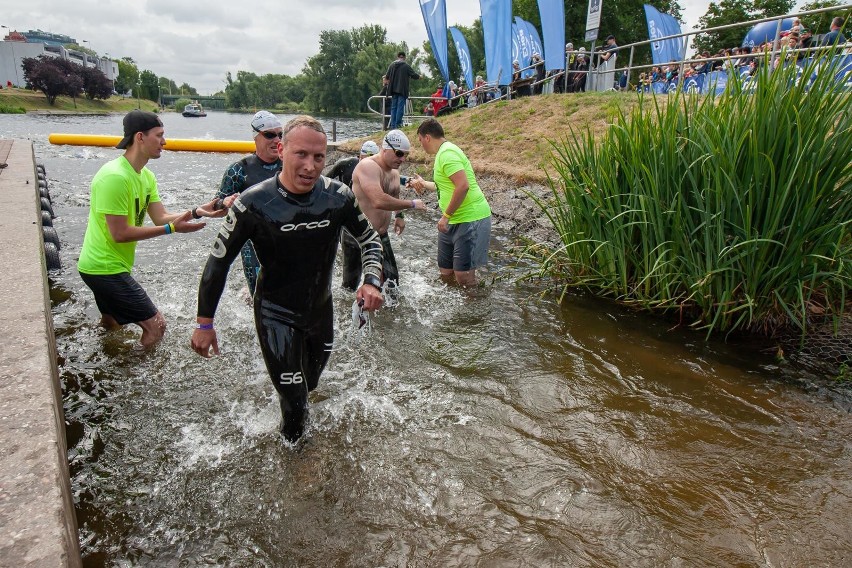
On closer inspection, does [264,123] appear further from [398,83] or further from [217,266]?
[398,83]

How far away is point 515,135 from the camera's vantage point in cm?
1428

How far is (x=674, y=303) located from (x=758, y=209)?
1.17 m

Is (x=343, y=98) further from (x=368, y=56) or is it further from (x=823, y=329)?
(x=823, y=329)

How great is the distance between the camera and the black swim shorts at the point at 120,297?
4.24 meters

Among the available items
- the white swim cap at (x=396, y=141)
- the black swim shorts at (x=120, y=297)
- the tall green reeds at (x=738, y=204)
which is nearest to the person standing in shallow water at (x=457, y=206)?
the white swim cap at (x=396, y=141)

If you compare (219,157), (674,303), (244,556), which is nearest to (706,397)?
(674,303)

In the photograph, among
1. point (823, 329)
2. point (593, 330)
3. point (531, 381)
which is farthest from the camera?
point (593, 330)

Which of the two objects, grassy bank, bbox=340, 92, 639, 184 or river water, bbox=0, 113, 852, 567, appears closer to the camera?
river water, bbox=0, 113, 852, 567

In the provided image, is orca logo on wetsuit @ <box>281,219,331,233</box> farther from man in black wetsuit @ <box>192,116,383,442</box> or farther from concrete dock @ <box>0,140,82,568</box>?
concrete dock @ <box>0,140,82,568</box>

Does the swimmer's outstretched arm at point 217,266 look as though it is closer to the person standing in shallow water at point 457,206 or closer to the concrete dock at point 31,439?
the concrete dock at point 31,439

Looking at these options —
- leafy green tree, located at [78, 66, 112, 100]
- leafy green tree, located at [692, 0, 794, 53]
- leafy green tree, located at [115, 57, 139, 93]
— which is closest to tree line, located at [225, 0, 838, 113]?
leafy green tree, located at [692, 0, 794, 53]

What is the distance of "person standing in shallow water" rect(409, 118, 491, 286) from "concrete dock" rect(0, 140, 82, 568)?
3.99 m

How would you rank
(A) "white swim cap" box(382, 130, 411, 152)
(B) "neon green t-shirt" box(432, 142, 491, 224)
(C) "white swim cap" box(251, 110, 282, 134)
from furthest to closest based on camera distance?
1. (B) "neon green t-shirt" box(432, 142, 491, 224)
2. (A) "white swim cap" box(382, 130, 411, 152)
3. (C) "white swim cap" box(251, 110, 282, 134)

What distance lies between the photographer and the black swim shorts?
167 inches
